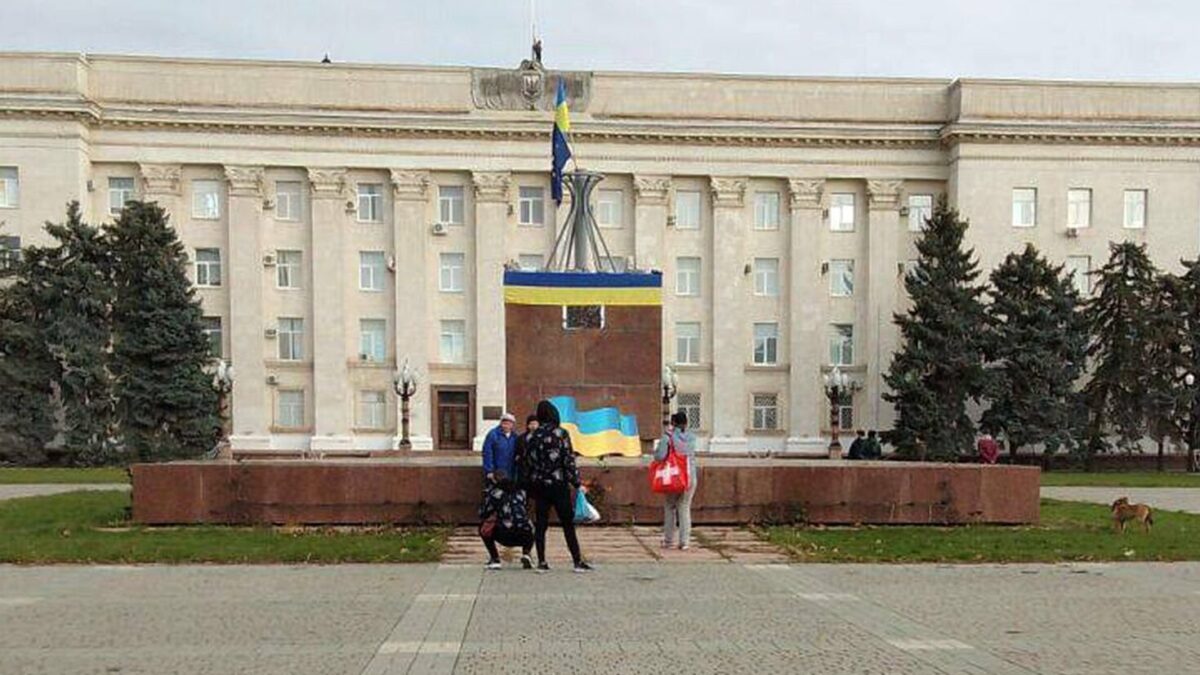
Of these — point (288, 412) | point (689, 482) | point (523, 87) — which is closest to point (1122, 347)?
point (523, 87)

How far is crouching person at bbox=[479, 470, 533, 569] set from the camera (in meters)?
9.71

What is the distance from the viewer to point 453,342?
41.1 meters

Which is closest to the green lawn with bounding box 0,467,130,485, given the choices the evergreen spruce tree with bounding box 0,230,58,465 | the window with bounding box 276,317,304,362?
the evergreen spruce tree with bounding box 0,230,58,465

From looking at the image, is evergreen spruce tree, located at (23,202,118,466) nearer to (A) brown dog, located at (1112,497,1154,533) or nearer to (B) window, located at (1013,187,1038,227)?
(A) brown dog, located at (1112,497,1154,533)

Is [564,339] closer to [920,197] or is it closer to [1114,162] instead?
[920,197]

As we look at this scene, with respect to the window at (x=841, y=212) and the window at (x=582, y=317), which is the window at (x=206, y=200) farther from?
the window at (x=582, y=317)

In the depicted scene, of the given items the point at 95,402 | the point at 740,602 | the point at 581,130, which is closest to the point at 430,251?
the point at 581,130

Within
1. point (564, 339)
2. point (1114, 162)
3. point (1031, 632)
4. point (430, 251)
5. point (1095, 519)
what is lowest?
point (1095, 519)

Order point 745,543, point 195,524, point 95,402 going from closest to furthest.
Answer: point 745,543 < point 195,524 < point 95,402

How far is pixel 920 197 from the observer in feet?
138

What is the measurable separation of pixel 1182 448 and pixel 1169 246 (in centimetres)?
854

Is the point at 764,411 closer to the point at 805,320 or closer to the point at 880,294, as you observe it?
the point at 805,320

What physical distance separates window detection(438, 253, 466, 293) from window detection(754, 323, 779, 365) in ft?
42.8

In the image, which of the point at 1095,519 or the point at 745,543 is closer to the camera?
the point at 745,543
